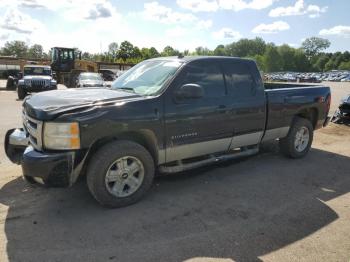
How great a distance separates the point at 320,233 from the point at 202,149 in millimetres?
1938

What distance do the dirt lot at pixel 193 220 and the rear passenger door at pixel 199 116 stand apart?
0.59 m

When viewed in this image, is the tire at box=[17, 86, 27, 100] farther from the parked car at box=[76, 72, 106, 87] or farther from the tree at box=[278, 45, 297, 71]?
the tree at box=[278, 45, 297, 71]

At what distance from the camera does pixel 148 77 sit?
5.09m

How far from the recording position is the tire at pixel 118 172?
4.09 metres

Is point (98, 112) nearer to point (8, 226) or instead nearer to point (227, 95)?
point (8, 226)

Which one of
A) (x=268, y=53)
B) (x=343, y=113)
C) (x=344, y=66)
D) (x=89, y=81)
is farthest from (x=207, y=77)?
(x=344, y=66)

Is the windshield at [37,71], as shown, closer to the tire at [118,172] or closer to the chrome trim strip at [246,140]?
the chrome trim strip at [246,140]

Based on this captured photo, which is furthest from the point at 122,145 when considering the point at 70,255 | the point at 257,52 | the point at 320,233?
the point at 257,52

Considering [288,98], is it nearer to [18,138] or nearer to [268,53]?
[18,138]

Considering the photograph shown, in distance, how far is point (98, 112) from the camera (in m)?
4.00

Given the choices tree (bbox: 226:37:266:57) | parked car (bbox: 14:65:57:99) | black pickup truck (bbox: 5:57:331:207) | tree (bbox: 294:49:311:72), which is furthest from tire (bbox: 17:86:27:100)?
tree (bbox: 226:37:266:57)

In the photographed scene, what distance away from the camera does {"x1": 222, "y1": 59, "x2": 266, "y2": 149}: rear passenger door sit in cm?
543

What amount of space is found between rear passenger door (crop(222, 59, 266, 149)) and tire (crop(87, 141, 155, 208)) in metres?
1.68

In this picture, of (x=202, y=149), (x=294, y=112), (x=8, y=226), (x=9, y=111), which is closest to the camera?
(x=8, y=226)
